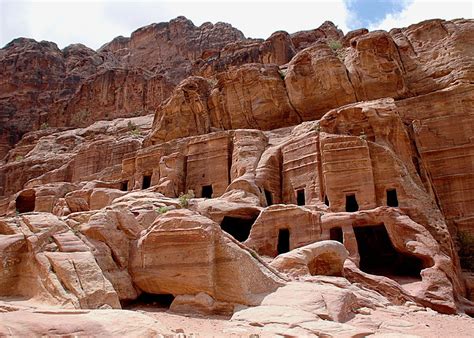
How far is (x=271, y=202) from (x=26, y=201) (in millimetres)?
21097

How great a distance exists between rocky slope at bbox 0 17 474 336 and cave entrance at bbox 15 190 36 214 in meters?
0.16

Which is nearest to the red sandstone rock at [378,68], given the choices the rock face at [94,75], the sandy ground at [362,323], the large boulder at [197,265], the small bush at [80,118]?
the sandy ground at [362,323]

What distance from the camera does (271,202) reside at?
28.0 metres

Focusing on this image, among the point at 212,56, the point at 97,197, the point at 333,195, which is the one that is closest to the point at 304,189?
the point at 333,195

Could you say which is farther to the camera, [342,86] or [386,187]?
[342,86]

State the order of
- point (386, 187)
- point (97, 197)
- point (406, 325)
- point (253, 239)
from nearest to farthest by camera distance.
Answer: point (406, 325) < point (253, 239) < point (386, 187) < point (97, 197)

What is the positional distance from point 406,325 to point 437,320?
7.75 feet

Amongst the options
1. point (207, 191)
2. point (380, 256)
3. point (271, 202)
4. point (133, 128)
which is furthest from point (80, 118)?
point (380, 256)

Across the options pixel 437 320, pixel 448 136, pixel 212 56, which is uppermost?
pixel 212 56

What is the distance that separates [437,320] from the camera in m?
13.4

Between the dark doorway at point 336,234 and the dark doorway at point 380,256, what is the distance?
2.28 m

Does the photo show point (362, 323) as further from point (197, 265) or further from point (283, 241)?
point (283, 241)

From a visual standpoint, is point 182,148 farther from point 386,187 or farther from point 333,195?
point 386,187

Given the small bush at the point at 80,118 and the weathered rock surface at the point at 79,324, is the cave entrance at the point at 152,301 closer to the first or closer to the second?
the weathered rock surface at the point at 79,324
